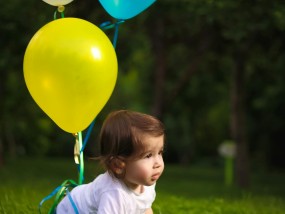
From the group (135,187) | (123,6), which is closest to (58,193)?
(135,187)

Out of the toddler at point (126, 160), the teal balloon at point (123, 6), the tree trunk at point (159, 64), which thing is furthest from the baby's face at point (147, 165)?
the tree trunk at point (159, 64)

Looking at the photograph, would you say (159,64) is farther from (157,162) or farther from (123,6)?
(157,162)

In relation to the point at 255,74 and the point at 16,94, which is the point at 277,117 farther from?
the point at 16,94

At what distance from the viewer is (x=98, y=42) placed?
336 centimetres

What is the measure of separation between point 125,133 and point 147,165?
199mm

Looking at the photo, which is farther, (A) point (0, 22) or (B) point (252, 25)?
(A) point (0, 22)

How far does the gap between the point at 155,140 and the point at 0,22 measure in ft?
21.2

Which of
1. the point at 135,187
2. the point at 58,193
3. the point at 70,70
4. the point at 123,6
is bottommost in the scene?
the point at 58,193

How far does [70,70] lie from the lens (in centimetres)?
328

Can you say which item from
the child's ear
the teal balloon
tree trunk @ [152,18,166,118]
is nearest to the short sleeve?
the child's ear

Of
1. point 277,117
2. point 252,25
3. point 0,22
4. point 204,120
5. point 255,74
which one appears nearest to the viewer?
point 252,25

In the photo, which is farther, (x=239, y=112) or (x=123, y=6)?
(x=239, y=112)

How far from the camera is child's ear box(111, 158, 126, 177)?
299 centimetres

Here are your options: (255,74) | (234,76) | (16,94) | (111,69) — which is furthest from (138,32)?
(111,69)
